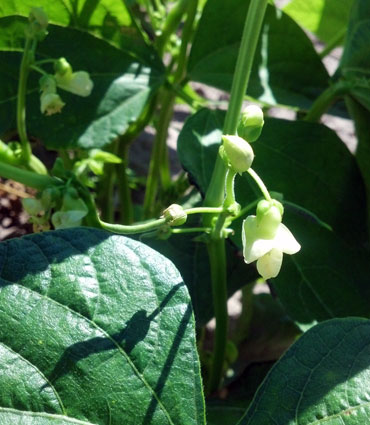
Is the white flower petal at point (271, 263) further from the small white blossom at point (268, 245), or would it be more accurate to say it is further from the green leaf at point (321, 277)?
the green leaf at point (321, 277)

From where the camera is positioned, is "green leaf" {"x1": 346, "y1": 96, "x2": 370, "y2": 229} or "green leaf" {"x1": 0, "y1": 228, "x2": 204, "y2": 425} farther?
"green leaf" {"x1": 346, "y1": 96, "x2": 370, "y2": 229}

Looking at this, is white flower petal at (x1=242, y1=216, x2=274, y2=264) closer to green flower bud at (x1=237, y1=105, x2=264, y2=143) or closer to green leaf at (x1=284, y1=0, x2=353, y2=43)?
green flower bud at (x1=237, y1=105, x2=264, y2=143)

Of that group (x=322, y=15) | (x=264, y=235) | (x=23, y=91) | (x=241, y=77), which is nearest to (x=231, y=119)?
(x=241, y=77)

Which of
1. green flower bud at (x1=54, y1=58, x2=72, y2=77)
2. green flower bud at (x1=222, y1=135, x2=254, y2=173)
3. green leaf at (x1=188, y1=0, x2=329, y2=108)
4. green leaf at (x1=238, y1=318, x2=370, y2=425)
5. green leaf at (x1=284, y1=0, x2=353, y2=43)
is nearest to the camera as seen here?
green flower bud at (x1=222, y1=135, x2=254, y2=173)

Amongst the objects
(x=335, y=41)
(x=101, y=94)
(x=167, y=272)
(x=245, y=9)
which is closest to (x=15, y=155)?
(x=101, y=94)

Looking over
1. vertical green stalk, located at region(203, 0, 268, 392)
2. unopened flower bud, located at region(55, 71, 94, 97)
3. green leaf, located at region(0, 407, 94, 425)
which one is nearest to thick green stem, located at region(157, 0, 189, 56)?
unopened flower bud, located at region(55, 71, 94, 97)

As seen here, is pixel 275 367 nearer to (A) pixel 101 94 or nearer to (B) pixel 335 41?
(A) pixel 101 94
